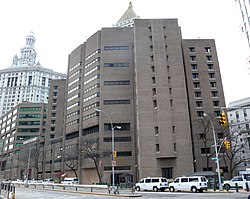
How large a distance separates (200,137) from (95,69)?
35.0m

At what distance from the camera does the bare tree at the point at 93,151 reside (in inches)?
2492

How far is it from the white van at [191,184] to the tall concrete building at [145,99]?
23.1m

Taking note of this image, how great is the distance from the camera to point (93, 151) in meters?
65.0

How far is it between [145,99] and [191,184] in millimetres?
31717

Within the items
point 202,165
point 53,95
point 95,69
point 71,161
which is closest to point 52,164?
point 71,161

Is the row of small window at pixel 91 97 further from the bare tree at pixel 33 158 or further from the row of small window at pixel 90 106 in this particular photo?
the bare tree at pixel 33 158

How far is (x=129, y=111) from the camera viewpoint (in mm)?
68438

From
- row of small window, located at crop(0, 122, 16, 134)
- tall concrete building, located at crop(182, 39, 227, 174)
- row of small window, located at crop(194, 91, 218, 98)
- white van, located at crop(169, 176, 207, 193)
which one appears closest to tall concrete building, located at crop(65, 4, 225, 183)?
row of small window, located at crop(194, 91, 218, 98)

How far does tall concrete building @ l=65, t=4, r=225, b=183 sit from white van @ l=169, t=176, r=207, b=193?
908 inches

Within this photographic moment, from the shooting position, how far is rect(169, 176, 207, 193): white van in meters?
29.9

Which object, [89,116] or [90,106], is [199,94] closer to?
[90,106]

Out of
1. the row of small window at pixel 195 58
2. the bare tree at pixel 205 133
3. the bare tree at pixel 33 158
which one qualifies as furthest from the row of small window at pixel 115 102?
the bare tree at pixel 33 158

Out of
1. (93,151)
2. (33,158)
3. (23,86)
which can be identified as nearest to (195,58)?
(93,151)

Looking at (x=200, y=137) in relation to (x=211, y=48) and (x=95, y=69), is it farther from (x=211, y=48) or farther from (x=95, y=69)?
(x=95, y=69)
